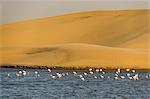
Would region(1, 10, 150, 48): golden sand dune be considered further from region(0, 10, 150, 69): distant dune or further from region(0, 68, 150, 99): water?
region(0, 68, 150, 99): water

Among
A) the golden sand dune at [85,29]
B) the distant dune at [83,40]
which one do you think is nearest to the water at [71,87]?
the distant dune at [83,40]

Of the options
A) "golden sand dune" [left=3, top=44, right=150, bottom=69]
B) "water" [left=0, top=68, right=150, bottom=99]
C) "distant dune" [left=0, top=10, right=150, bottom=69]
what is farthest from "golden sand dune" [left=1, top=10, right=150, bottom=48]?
"water" [left=0, top=68, right=150, bottom=99]

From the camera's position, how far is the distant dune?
1826 inches

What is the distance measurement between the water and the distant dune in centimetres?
1233

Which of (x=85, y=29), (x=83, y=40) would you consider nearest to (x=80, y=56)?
(x=83, y=40)

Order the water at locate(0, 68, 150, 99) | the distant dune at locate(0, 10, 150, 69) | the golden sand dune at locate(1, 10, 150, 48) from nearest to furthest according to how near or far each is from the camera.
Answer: the water at locate(0, 68, 150, 99)
the distant dune at locate(0, 10, 150, 69)
the golden sand dune at locate(1, 10, 150, 48)

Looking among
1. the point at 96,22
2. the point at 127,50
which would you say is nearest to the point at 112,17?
the point at 96,22

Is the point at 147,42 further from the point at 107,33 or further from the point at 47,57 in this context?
the point at 47,57

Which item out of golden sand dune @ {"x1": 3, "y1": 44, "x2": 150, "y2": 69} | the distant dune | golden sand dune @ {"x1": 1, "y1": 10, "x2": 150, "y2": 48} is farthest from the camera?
golden sand dune @ {"x1": 1, "y1": 10, "x2": 150, "y2": 48}

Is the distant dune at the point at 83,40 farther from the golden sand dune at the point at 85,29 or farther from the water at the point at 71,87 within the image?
the water at the point at 71,87

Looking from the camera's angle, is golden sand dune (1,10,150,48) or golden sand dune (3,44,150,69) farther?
golden sand dune (1,10,150,48)

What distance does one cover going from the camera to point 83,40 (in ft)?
213

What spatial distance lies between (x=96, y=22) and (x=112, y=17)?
2126mm

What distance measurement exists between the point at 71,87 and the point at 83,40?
38.5 m
